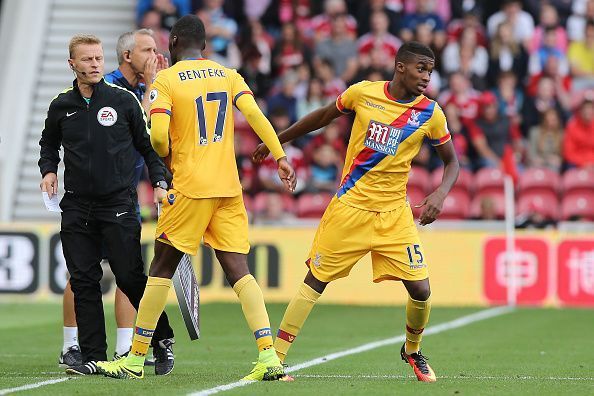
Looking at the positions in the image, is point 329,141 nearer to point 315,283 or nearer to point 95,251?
point 95,251

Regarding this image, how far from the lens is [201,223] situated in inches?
331

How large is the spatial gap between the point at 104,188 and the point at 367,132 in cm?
174

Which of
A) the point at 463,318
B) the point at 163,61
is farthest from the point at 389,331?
the point at 163,61

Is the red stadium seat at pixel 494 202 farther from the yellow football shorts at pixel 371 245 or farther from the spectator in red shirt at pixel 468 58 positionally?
the yellow football shorts at pixel 371 245

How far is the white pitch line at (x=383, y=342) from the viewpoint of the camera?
8070 mm

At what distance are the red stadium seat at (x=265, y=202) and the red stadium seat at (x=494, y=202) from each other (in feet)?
8.52

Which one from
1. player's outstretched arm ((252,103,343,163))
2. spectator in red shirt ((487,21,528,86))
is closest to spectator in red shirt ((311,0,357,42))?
spectator in red shirt ((487,21,528,86))

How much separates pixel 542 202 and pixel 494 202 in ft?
2.51

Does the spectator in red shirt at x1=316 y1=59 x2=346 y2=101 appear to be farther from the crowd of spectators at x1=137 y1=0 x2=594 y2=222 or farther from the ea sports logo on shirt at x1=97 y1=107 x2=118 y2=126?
the ea sports logo on shirt at x1=97 y1=107 x2=118 y2=126

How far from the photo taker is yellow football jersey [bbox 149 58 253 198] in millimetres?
8359

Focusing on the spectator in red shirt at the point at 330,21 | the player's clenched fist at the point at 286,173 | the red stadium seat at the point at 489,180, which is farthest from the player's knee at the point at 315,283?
the spectator in red shirt at the point at 330,21

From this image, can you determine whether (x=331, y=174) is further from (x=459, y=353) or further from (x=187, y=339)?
(x=459, y=353)

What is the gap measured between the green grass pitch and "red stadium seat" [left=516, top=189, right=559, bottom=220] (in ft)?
8.86

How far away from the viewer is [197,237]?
841cm
